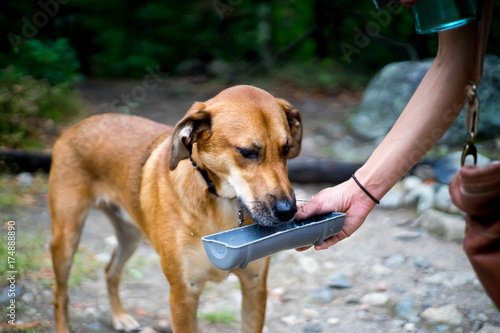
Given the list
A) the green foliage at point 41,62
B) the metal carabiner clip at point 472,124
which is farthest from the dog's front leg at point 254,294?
the green foliage at point 41,62

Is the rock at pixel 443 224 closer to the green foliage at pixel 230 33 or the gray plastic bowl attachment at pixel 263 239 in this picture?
the gray plastic bowl attachment at pixel 263 239

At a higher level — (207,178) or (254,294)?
(207,178)

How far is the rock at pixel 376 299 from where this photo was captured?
3652mm

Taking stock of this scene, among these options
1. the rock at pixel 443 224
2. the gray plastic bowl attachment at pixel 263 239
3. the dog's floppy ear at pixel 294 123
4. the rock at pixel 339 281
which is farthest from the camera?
the rock at pixel 443 224

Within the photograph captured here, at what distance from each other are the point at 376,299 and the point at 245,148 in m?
2.01

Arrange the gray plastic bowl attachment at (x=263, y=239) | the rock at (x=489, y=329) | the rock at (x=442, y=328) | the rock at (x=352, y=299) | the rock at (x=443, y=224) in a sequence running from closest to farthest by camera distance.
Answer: the gray plastic bowl attachment at (x=263, y=239), the rock at (x=489, y=329), the rock at (x=442, y=328), the rock at (x=352, y=299), the rock at (x=443, y=224)

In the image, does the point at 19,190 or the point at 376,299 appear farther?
the point at 19,190

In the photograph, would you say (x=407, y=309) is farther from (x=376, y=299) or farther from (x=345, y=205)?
(x=345, y=205)

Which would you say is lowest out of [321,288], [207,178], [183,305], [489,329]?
[321,288]

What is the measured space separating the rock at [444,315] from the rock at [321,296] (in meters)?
0.70

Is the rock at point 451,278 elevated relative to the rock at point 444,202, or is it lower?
lower

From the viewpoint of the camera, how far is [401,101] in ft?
25.0

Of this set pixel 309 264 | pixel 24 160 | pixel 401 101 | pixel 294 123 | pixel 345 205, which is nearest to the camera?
pixel 345 205

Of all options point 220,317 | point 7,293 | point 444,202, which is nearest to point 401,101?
point 444,202
